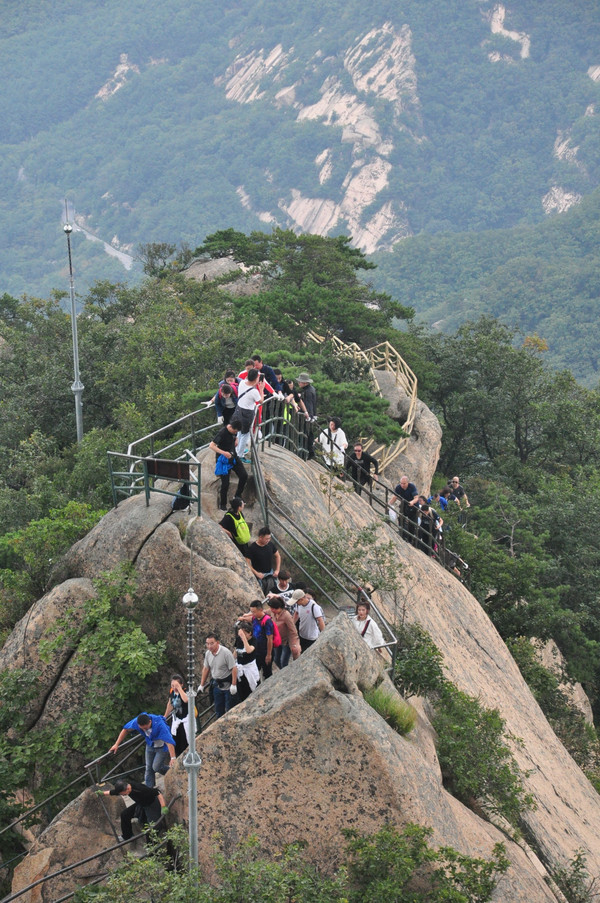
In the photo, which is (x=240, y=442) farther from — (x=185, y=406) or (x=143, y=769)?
(x=185, y=406)

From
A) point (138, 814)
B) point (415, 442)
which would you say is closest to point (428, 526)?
point (415, 442)

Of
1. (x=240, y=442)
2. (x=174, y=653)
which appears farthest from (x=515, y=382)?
(x=174, y=653)

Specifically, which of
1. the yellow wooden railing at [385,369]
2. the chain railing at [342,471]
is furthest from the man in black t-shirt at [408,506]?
the yellow wooden railing at [385,369]

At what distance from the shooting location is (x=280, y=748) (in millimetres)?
10758

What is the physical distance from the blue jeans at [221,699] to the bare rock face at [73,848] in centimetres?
158

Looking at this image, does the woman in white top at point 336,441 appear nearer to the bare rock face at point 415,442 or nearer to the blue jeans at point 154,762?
the blue jeans at point 154,762

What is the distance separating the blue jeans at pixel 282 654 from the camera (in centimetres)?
1239

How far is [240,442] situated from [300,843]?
259 inches

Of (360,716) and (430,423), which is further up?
(430,423)

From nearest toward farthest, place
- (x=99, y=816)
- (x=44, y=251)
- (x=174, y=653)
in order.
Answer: (x=99, y=816)
(x=174, y=653)
(x=44, y=251)

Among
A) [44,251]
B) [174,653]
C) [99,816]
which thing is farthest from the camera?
[44,251]

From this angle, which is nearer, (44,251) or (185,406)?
(185,406)

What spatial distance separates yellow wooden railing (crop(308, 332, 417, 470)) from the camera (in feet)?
99.2

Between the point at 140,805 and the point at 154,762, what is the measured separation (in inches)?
22.0
